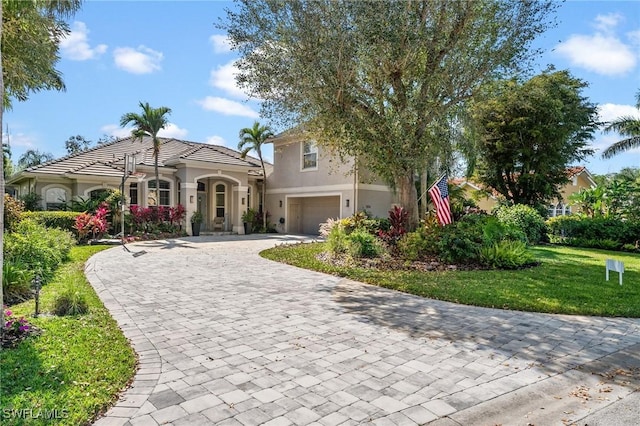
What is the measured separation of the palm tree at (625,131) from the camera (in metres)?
23.3

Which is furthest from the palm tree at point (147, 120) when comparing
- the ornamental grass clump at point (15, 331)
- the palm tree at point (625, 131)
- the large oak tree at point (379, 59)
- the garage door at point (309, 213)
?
the palm tree at point (625, 131)

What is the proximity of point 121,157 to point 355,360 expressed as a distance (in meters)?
22.5

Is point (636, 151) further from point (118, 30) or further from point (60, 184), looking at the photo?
point (60, 184)

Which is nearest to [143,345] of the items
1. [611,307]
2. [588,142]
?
[611,307]

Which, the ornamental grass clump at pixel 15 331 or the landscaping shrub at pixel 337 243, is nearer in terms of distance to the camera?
the ornamental grass clump at pixel 15 331

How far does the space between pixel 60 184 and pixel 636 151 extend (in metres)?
33.7

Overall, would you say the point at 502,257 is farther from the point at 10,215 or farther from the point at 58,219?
the point at 58,219

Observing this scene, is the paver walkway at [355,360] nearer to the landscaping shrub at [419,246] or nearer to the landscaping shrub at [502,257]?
the landscaping shrub at [419,246]

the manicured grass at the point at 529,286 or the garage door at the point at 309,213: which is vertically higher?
the garage door at the point at 309,213

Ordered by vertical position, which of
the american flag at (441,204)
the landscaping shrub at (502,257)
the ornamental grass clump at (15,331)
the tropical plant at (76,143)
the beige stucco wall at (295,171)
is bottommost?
the ornamental grass clump at (15,331)

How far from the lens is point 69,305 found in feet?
20.4

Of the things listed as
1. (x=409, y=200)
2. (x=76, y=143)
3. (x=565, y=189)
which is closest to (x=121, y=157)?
(x=409, y=200)

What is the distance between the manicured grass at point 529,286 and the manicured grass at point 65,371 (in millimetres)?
5707

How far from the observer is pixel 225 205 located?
83.8 ft
